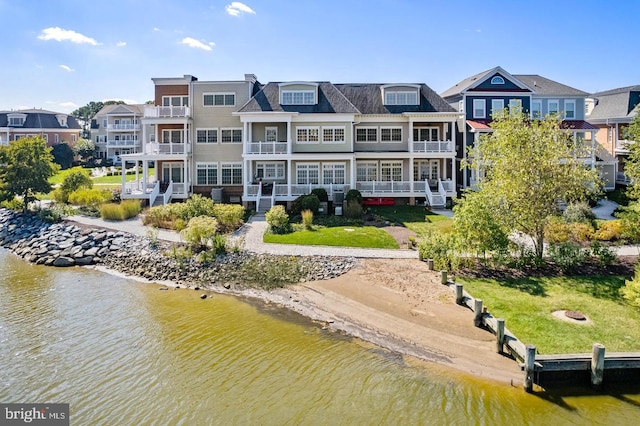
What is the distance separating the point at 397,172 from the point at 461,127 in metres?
7.10

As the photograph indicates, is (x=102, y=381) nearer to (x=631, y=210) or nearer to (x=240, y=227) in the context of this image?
(x=240, y=227)

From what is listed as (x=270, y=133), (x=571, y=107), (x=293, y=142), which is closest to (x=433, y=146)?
(x=293, y=142)

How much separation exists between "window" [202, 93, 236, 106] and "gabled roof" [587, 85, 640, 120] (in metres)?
30.3

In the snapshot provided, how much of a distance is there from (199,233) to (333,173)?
1286cm

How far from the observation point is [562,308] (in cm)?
1391

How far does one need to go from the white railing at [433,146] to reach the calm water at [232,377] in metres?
19.2

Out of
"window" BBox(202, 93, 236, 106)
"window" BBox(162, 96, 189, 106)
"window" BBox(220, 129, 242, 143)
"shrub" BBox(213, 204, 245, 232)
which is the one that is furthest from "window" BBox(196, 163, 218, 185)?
"shrub" BBox(213, 204, 245, 232)

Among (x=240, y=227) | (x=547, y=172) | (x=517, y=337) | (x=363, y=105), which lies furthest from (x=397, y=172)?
(x=517, y=337)

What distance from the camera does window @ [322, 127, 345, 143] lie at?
30438 millimetres

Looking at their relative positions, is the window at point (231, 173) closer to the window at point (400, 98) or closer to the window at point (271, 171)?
the window at point (271, 171)

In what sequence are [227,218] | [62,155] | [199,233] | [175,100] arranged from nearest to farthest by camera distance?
[199,233], [227,218], [175,100], [62,155]

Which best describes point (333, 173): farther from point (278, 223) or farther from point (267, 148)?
point (278, 223)

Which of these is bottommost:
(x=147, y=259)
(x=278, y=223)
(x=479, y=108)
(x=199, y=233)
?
(x=147, y=259)

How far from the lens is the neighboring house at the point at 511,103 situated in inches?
1314
